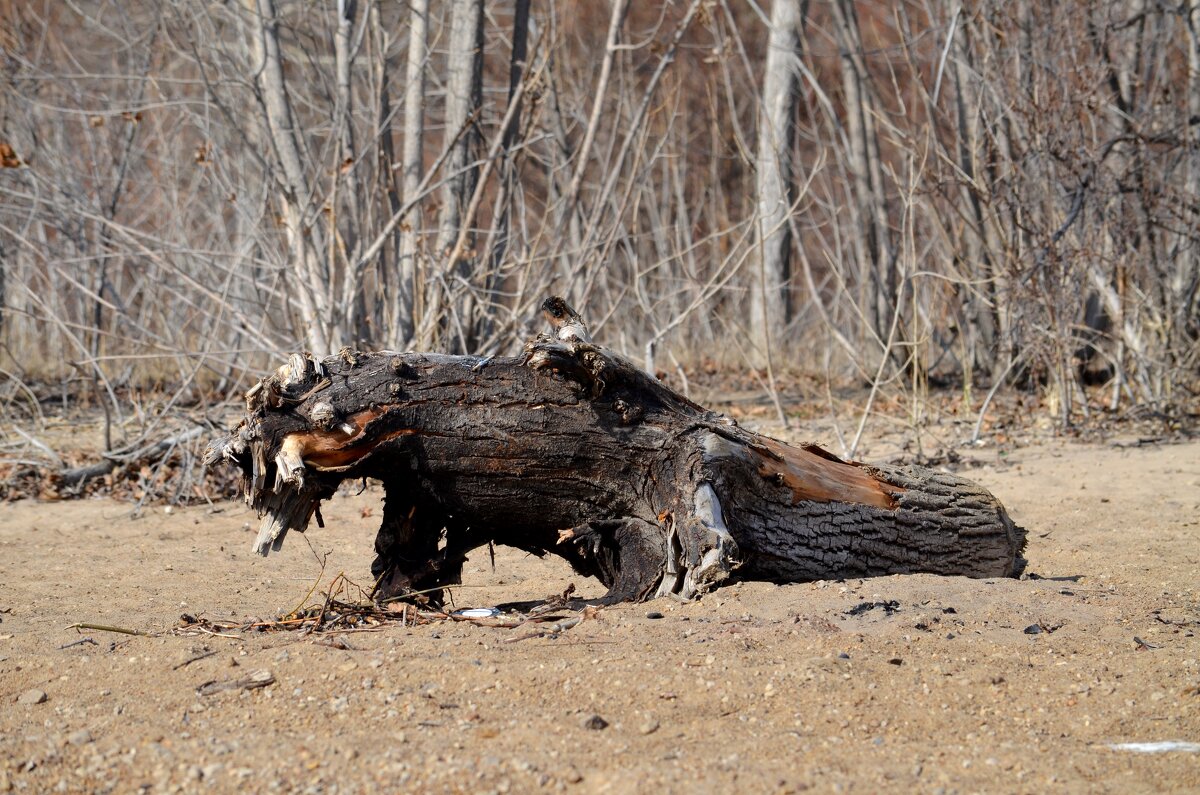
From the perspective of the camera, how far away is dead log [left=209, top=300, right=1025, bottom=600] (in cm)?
337

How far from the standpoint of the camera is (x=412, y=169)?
6906 millimetres

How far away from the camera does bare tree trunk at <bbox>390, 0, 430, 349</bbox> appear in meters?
6.46

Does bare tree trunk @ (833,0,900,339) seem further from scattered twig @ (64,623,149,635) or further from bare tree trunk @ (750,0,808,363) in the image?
scattered twig @ (64,623,149,635)

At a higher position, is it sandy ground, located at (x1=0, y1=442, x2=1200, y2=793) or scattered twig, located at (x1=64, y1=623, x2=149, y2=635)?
sandy ground, located at (x1=0, y1=442, x2=1200, y2=793)

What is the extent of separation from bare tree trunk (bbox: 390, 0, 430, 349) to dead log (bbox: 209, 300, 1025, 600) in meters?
2.80

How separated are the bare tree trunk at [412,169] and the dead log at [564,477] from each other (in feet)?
9.19

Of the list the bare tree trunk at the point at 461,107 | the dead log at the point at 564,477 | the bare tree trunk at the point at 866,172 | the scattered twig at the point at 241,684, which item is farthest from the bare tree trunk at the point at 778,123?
the scattered twig at the point at 241,684

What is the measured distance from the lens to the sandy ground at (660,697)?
7.95 ft

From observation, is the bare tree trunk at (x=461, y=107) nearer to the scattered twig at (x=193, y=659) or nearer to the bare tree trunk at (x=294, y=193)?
the bare tree trunk at (x=294, y=193)

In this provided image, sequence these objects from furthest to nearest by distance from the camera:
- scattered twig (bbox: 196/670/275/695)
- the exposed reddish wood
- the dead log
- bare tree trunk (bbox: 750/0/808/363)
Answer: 1. bare tree trunk (bbox: 750/0/808/363)
2. the exposed reddish wood
3. the dead log
4. scattered twig (bbox: 196/670/275/695)

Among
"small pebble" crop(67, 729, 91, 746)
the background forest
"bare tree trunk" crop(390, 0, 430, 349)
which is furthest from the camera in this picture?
"bare tree trunk" crop(390, 0, 430, 349)

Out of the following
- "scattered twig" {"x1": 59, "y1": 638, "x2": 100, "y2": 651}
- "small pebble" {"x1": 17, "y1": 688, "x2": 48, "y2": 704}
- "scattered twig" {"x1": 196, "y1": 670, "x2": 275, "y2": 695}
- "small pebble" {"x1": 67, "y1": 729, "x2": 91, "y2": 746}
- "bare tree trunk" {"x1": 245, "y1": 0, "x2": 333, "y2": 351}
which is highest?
"bare tree trunk" {"x1": 245, "y1": 0, "x2": 333, "y2": 351}

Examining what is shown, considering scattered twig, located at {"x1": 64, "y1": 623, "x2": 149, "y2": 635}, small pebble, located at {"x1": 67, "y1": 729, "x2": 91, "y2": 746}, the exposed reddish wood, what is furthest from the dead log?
small pebble, located at {"x1": 67, "y1": 729, "x2": 91, "y2": 746}

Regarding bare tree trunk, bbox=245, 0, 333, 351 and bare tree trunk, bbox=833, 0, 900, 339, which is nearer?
bare tree trunk, bbox=245, 0, 333, 351
